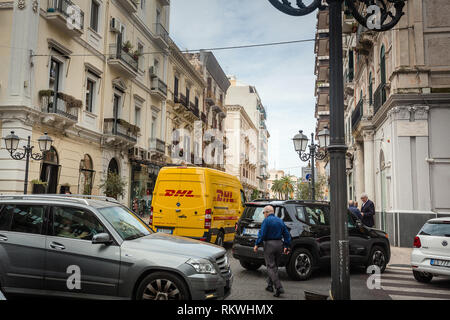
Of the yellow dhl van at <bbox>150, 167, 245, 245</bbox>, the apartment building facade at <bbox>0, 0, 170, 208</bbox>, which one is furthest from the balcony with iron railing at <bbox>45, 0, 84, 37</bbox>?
the yellow dhl van at <bbox>150, 167, 245, 245</bbox>

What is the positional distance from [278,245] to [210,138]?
35830 mm

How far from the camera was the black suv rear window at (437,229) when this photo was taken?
8.63 meters

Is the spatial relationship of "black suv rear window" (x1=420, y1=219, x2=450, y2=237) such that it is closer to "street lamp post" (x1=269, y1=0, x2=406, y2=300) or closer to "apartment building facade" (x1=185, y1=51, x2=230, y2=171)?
"street lamp post" (x1=269, y1=0, x2=406, y2=300)

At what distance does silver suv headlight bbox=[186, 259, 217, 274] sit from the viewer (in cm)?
541

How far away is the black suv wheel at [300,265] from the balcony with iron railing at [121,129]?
609 inches

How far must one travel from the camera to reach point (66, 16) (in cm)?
1783

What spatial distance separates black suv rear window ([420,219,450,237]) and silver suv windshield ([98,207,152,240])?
A: 6265mm

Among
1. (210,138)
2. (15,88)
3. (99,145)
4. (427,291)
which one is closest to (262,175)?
(210,138)

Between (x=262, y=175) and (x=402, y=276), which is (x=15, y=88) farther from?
(x=262, y=175)

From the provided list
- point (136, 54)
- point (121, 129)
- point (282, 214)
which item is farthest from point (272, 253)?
point (136, 54)

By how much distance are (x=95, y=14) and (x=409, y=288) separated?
65.6 ft

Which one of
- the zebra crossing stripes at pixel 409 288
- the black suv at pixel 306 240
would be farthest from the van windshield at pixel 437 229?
the black suv at pixel 306 240
